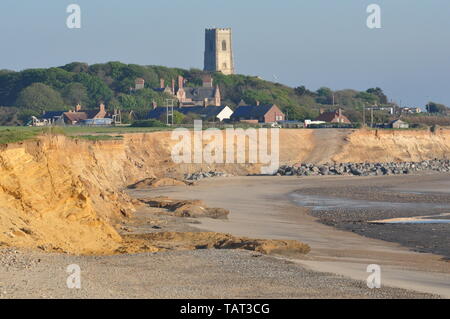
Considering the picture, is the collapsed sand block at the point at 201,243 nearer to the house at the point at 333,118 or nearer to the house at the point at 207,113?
the house at the point at 207,113

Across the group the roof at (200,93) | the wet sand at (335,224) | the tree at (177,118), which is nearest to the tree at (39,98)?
the roof at (200,93)

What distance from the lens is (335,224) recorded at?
105 feet

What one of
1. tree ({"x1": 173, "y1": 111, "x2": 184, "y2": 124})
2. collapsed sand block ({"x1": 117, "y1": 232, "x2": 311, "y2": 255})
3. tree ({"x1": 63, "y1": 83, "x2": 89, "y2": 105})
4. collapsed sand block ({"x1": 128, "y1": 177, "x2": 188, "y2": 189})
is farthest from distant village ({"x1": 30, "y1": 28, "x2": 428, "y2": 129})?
collapsed sand block ({"x1": 117, "y1": 232, "x2": 311, "y2": 255})

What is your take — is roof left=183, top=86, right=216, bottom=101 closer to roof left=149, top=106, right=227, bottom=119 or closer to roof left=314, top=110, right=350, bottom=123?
roof left=149, top=106, right=227, bottom=119

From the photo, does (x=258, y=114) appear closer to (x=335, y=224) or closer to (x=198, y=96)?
(x=198, y=96)

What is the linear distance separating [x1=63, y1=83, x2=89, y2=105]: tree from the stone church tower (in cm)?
3498

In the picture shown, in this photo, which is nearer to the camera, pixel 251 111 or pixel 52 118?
pixel 251 111

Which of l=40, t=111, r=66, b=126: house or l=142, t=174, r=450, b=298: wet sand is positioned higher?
l=40, t=111, r=66, b=126: house

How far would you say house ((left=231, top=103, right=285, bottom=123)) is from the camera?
96.7m

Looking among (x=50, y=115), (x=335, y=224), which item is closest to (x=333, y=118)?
(x=50, y=115)

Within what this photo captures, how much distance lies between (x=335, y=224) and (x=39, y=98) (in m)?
92.4

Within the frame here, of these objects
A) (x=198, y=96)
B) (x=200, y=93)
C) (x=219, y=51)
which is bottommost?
(x=198, y=96)
